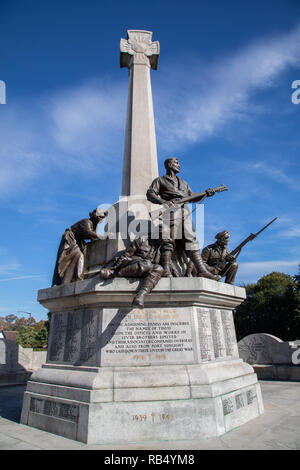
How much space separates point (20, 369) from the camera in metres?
13.4

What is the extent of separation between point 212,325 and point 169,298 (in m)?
1.33

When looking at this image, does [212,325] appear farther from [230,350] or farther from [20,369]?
[20,369]

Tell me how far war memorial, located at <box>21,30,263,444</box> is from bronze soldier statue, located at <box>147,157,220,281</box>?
0.9 inches

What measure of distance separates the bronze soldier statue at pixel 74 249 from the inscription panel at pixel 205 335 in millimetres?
2858

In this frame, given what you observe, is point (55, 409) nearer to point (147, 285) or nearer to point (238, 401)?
point (147, 285)

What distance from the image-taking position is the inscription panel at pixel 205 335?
18.4ft

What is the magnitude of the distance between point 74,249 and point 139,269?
2304 mm

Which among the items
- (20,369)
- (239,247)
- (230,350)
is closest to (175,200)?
(239,247)

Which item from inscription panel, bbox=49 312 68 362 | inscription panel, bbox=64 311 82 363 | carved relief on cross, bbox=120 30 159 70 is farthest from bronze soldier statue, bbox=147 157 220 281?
carved relief on cross, bbox=120 30 159 70

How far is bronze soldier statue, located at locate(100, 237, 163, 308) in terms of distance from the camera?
17.3 feet

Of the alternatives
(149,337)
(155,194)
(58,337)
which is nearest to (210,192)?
(155,194)

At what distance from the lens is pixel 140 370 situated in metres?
5.18

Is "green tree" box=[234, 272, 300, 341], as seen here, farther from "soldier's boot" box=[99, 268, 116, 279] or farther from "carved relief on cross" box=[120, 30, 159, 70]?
"soldier's boot" box=[99, 268, 116, 279]
